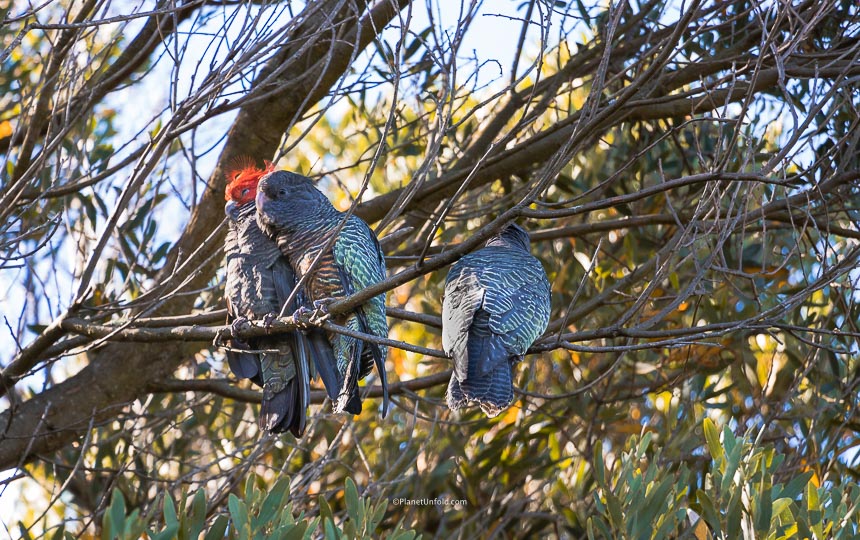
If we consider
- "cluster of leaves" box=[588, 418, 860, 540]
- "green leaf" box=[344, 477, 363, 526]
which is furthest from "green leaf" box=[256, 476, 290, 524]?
"cluster of leaves" box=[588, 418, 860, 540]

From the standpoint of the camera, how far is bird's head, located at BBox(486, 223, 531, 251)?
13.5ft

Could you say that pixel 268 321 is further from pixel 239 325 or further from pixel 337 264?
pixel 337 264

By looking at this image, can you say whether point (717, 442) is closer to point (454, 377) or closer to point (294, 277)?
point (454, 377)

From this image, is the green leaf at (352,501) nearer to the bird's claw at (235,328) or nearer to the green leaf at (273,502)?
the green leaf at (273,502)

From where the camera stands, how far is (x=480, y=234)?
2506 millimetres

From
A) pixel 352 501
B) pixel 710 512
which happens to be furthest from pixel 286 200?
pixel 710 512

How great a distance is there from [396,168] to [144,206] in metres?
2.60

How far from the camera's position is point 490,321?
3.40 meters

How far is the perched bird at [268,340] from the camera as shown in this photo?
361cm

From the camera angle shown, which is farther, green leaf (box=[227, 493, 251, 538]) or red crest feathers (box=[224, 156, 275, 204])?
red crest feathers (box=[224, 156, 275, 204])

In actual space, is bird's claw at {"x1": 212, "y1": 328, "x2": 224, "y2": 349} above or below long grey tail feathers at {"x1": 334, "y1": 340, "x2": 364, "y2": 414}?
above

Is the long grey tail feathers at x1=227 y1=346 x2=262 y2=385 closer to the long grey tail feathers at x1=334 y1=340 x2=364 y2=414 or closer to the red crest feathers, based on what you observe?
the long grey tail feathers at x1=334 y1=340 x2=364 y2=414

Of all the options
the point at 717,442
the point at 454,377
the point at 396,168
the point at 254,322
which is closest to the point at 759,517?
the point at 717,442

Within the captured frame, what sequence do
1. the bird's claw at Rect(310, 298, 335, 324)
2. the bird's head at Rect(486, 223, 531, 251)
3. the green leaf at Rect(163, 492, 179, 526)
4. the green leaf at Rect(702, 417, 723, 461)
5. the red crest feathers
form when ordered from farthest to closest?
the bird's head at Rect(486, 223, 531, 251), the red crest feathers, the green leaf at Rect(702, 417, 723, 461), the bird's claw at Rect(310, 298, 335, 324), the green leaf at Rect(163, 492, 179, 526)
